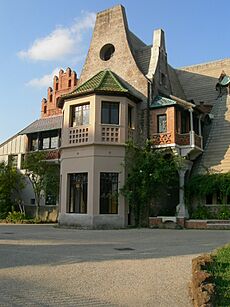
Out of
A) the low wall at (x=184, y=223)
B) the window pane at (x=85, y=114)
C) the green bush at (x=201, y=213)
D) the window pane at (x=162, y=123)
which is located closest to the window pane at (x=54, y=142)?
the window pane at (x=85, y=114)

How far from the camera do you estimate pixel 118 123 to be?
2359cm

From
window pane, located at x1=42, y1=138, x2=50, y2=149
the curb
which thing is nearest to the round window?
window pane, located at x1=42, y1=138, x2=50, y2=149

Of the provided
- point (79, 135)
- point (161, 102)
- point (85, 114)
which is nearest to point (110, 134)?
point (79, 135)

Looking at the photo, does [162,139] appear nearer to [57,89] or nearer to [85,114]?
[85,114]

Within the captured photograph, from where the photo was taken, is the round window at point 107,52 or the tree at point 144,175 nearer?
the tree at point 144,175

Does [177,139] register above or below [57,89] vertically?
below

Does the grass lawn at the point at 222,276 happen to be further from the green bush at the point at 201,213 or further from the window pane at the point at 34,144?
the window pane at the point at 34,144

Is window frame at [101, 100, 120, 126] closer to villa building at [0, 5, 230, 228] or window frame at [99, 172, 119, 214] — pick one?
villa building at [0, 5, 230, 228]

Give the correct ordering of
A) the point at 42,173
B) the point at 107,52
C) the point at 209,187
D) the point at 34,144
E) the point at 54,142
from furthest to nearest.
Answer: the point at 34,144
the point at 54,142
the point at 42,173
the point at 107,52
the point at 209,187

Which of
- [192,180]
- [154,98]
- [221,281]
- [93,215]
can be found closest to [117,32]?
[154,98]

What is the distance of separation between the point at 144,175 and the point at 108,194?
250cm

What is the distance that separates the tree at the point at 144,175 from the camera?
22.7 metres

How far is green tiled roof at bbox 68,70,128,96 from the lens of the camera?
23.6m

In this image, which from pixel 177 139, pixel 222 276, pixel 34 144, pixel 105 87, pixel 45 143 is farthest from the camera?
pixel 34 144
